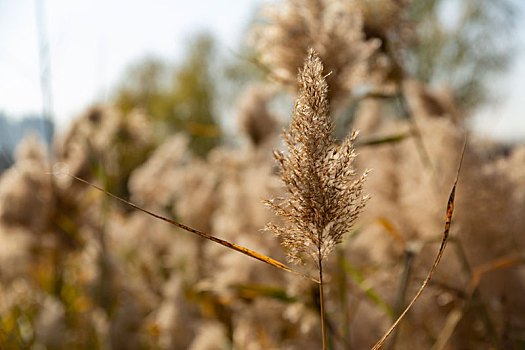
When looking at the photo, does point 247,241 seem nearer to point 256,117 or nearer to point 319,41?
point 319,41

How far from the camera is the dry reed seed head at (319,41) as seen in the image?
607 millimetres

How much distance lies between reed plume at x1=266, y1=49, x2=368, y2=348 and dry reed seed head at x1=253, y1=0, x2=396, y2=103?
1.04ft

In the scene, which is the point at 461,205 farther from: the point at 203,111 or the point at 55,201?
the point at 203,111

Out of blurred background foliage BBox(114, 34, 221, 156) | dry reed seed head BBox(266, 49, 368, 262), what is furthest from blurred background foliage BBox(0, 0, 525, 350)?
blurred background foliage BBox(114, 34, 221, 156)

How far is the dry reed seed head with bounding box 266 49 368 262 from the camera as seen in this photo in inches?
10.3

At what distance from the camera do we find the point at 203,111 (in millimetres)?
10445

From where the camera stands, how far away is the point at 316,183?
270 millimetres

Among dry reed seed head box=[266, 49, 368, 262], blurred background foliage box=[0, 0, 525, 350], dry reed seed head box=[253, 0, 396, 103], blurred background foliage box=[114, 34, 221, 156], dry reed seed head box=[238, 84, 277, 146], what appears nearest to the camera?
dry reed seed head box=[266, 49, 368, 262]

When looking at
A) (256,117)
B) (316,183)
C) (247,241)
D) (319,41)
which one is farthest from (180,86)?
(316,183)

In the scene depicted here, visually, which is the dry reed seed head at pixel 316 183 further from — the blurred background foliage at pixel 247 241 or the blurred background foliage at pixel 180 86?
the blurred background foliage at pixel 180 86

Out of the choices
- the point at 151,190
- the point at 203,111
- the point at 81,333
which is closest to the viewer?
the point at 81,333

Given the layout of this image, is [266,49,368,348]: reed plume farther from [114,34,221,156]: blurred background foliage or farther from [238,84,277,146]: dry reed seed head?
[114,34,221,156]: blurred background foliage

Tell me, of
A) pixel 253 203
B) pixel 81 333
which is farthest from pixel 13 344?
pixel 253 203

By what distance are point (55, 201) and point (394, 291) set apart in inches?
30.8
